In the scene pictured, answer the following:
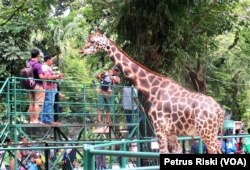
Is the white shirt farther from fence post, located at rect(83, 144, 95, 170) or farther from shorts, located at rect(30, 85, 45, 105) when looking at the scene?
fence post, located at rect(83, 144, 95, 170)

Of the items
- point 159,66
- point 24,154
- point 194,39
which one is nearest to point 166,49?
point 159,66

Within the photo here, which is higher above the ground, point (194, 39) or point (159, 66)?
point (194, 39)

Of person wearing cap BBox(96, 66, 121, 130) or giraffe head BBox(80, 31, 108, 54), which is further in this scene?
person wearing cap BBox(96, 66, 121, 130)

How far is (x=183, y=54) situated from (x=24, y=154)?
5154mm

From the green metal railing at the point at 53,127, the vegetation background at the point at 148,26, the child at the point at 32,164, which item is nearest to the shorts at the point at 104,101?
the green metal railing at the point at 53,127

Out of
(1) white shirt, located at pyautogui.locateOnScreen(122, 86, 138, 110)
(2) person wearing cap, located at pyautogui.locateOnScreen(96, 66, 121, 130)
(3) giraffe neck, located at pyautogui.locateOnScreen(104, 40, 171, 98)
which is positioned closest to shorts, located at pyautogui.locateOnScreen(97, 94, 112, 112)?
(2) person wearing cap, located at pyautogui.locateOnScreen(96, 66, 121, 130)

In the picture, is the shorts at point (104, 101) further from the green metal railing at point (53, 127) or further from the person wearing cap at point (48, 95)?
the person wearing cap at point (48, 95)

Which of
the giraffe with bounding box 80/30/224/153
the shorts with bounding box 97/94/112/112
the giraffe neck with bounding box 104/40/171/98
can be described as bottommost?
the giraffe with bounding box 80/30/224/153

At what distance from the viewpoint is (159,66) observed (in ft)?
45.0

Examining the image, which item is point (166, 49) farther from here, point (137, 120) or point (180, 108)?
point (180, 108)

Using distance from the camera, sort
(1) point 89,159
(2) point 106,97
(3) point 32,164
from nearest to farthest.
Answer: (1) point 89,159 → (3) point 32,164 → (2) point 106,97

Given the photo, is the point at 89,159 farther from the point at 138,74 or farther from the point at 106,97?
the point at 106,97

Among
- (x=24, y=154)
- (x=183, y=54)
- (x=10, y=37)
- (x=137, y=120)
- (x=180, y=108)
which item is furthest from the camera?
(x=10, y=37)

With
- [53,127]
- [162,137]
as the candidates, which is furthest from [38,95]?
[162,137]
